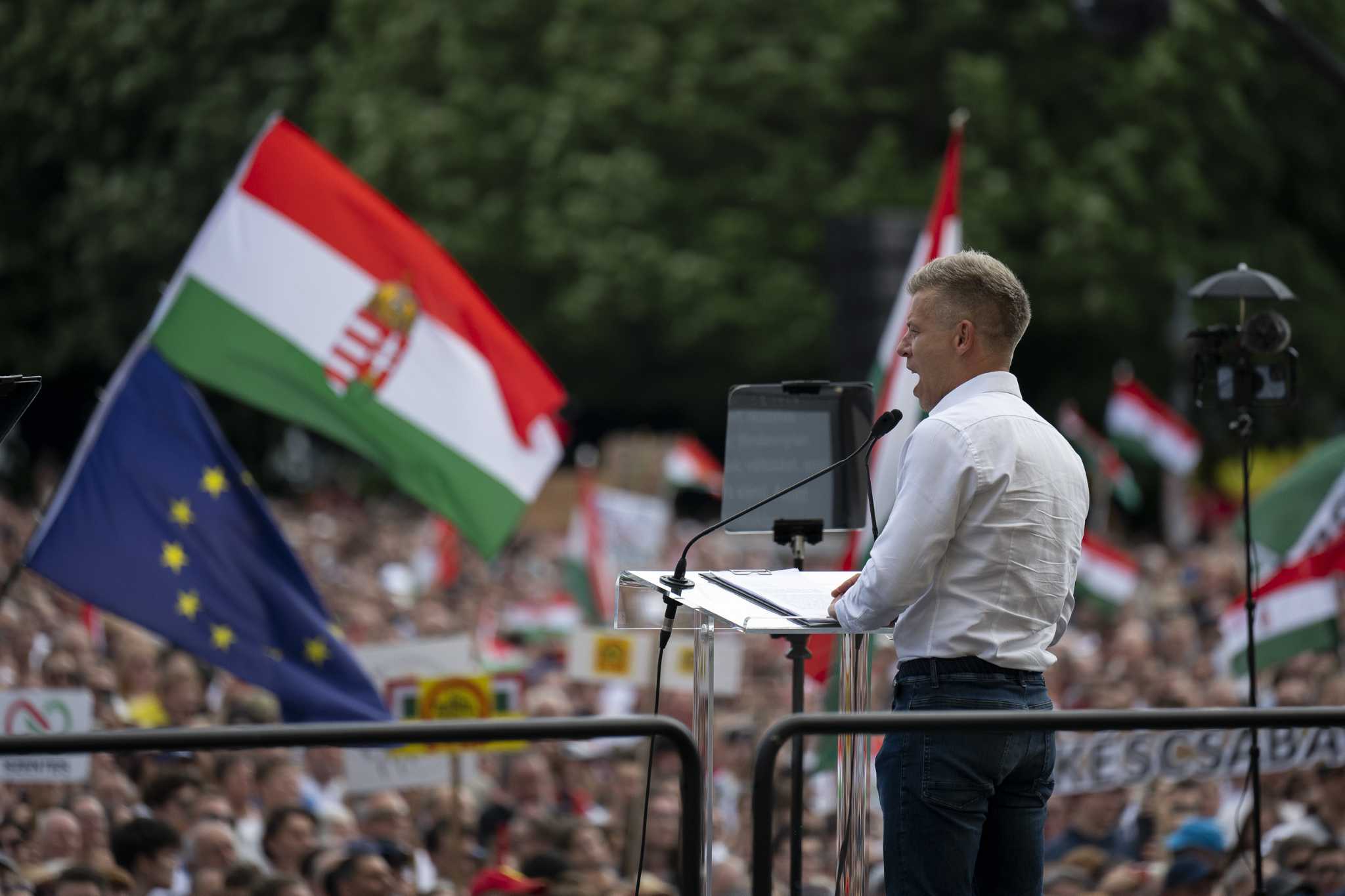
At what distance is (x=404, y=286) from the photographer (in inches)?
338

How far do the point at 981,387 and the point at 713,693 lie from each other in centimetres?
92

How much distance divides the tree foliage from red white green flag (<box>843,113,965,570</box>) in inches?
610

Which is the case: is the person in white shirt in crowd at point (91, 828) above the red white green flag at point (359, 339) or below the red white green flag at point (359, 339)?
below

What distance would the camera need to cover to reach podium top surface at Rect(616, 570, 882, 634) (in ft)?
12.3

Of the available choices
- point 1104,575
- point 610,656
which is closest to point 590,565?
point 1104,575

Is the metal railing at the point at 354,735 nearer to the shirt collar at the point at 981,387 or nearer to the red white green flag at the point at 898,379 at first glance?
the shirt collar at the point at 981,387

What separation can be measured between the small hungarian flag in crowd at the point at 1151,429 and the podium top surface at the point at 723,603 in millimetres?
15384

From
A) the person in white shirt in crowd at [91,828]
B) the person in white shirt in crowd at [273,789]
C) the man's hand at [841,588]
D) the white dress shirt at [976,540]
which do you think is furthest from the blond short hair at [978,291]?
the person in white shirt in crowd at [273,789]

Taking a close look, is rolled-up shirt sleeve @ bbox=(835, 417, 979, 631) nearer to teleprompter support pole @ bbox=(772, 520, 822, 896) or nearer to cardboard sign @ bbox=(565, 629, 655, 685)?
teleprompter support pole @ bbox=(772, 520, 822, 896)

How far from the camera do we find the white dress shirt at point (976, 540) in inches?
143

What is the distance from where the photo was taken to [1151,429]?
62.8 feet

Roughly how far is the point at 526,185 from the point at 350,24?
4627mm

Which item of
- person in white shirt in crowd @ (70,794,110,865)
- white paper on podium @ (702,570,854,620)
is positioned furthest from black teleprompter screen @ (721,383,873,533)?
person in white shirt in crowd @ (70,794,110,865)

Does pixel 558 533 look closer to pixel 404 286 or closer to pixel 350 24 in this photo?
pixel 350 24
